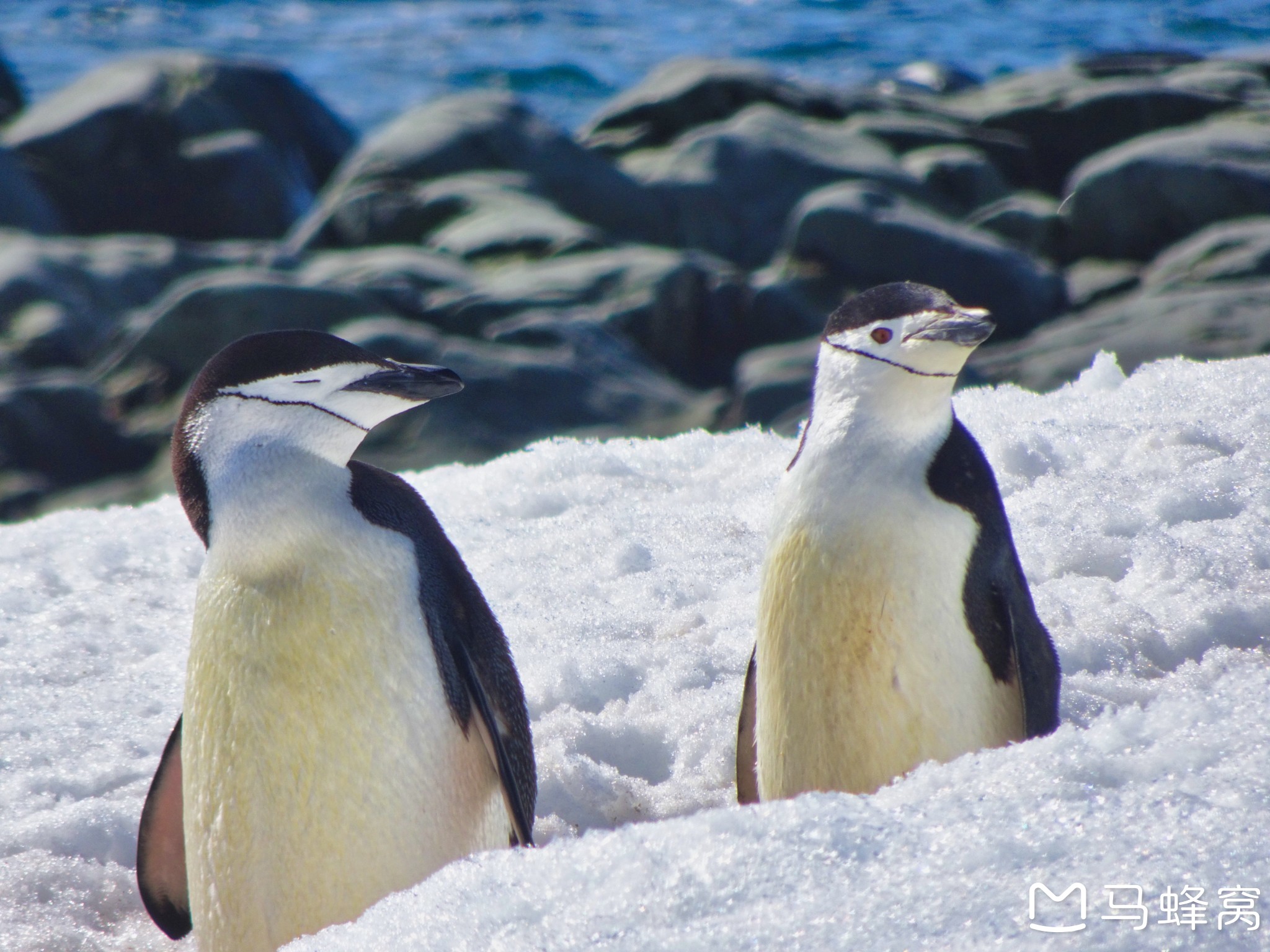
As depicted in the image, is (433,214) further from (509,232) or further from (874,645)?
(874,645)

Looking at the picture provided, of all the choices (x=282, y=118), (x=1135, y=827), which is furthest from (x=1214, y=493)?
(x=282, y=118)

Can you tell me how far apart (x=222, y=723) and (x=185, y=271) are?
8.12 meters

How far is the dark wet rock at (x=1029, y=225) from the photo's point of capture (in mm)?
9734

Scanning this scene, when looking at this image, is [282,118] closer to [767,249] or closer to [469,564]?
[767,249]

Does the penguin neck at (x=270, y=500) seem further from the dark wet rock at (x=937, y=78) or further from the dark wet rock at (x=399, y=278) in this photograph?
the dark wet rock at (x=937, y=78)

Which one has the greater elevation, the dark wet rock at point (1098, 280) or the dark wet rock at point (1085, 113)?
the dark wet rock at point (1085, 113)

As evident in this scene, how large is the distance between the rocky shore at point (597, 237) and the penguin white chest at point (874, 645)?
3.68 m

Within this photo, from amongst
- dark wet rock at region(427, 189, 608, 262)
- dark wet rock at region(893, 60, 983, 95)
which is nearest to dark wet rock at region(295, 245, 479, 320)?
dark wet rock at region(427, 189, 608, 262)

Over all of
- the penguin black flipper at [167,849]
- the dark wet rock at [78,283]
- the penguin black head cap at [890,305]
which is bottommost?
the dark wet rock at [78,283]

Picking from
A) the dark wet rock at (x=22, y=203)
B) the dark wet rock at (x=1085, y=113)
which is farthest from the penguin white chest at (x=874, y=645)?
the dark wet rock at (x=1085, y=113)

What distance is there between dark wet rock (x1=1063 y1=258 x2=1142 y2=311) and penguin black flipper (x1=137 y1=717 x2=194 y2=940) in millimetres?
7696

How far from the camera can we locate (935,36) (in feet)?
60.7

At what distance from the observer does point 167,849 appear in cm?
241

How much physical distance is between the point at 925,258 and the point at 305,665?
7106 millimetres
